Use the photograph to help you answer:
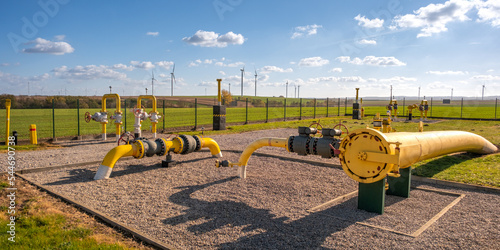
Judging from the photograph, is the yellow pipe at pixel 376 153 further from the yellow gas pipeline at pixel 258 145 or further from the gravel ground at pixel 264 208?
the yellow gas pipeline at pixel 258 145

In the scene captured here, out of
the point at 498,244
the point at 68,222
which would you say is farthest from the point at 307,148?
the point at 68,222

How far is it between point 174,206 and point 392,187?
450 cm

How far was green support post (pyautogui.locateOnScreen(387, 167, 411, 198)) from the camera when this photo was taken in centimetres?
670

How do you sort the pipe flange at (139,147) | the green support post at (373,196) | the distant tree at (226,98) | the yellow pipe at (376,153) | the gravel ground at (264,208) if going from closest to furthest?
the gravel ground at (264,208), the yellow pipe at (376,153), the green support post at (373,196), the pipe flange at (139,147), the distant tree at (226,98)

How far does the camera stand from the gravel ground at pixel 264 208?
4.60 meters

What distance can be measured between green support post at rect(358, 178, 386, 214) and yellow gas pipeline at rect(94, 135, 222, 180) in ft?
17.1

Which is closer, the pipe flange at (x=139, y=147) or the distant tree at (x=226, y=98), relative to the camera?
the pipe flange at (x=139, y=147)

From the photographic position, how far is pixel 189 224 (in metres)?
5.12

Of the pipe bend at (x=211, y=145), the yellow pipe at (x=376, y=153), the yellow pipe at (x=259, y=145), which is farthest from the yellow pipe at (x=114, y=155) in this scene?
the yellow pipe at (x=376, y=153)

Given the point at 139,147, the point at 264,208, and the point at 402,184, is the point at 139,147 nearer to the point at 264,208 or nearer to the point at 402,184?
the point at 264,208

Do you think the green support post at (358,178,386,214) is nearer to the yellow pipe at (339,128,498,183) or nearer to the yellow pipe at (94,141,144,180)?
the yellow pipe at (339,128,498,183)

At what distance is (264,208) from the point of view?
587 centimetres

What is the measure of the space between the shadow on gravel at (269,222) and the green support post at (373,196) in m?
0.14

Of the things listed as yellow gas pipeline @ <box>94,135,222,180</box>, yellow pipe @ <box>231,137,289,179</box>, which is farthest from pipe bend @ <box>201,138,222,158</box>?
yellow pipe @ <box>231,137,289,179</box>
